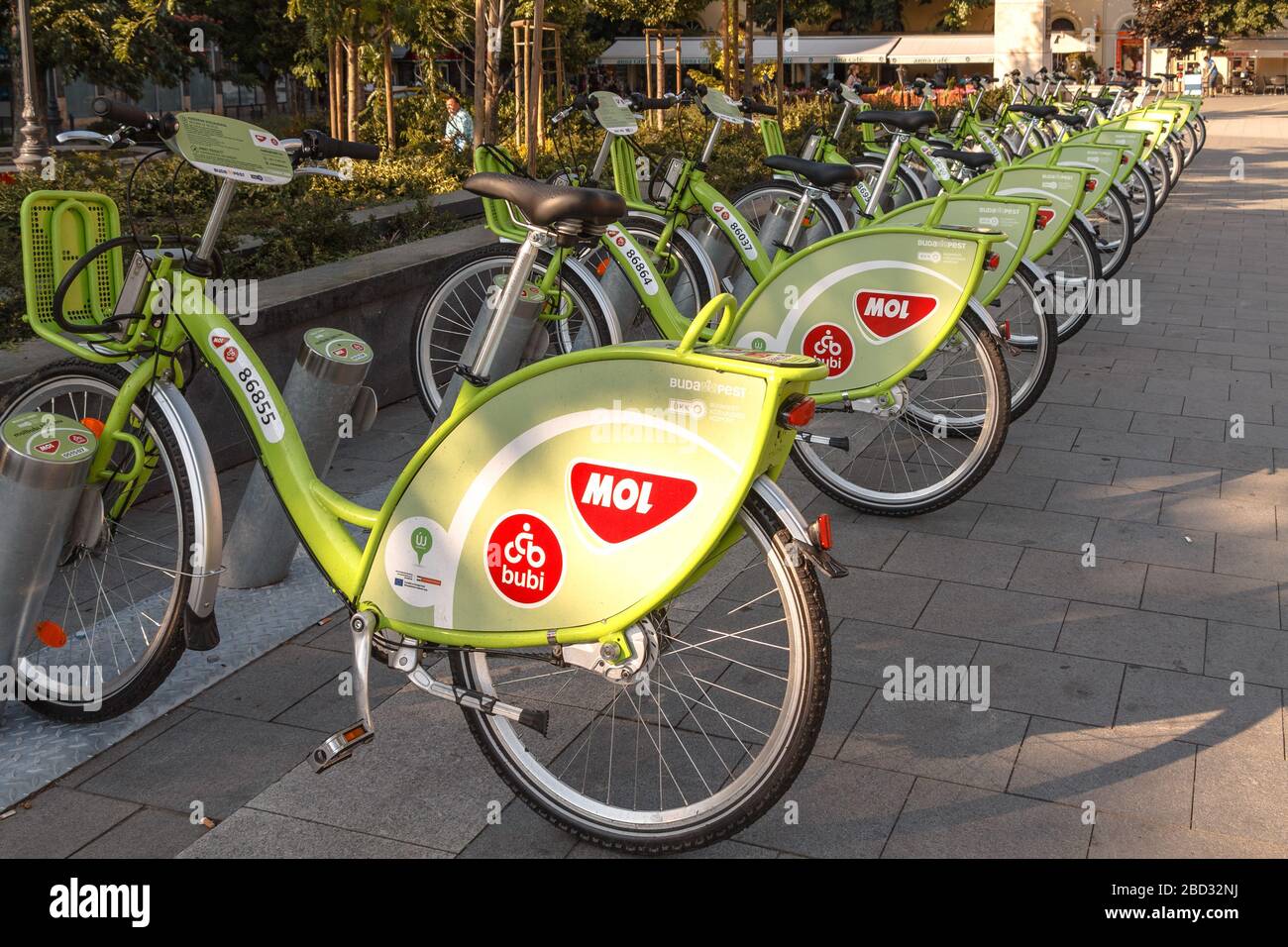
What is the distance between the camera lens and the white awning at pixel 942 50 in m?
49.9

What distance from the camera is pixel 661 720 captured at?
134 inches

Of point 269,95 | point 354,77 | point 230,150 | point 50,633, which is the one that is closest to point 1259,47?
point 269,95

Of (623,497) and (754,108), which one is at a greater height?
(754,108)

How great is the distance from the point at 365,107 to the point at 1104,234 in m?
9.16

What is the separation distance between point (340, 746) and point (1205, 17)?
56023 millimetres

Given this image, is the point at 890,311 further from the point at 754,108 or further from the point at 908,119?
the point at 754,108

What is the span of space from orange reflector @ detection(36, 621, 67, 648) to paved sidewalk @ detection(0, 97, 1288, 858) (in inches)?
11.6

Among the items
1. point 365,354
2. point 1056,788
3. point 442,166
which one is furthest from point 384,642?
point 442,166

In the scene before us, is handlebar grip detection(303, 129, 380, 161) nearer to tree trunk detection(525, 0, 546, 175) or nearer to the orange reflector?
the orange reflector

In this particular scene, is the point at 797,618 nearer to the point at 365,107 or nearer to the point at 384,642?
the point at 384,642

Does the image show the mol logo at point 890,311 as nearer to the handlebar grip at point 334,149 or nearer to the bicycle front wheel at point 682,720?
the bicycle front wheel at point 682,720

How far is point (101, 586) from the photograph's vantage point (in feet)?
11.7

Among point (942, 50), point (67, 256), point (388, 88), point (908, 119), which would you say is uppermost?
point (942, 50)

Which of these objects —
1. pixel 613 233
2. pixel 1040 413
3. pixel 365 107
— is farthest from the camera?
pixel 365 107
